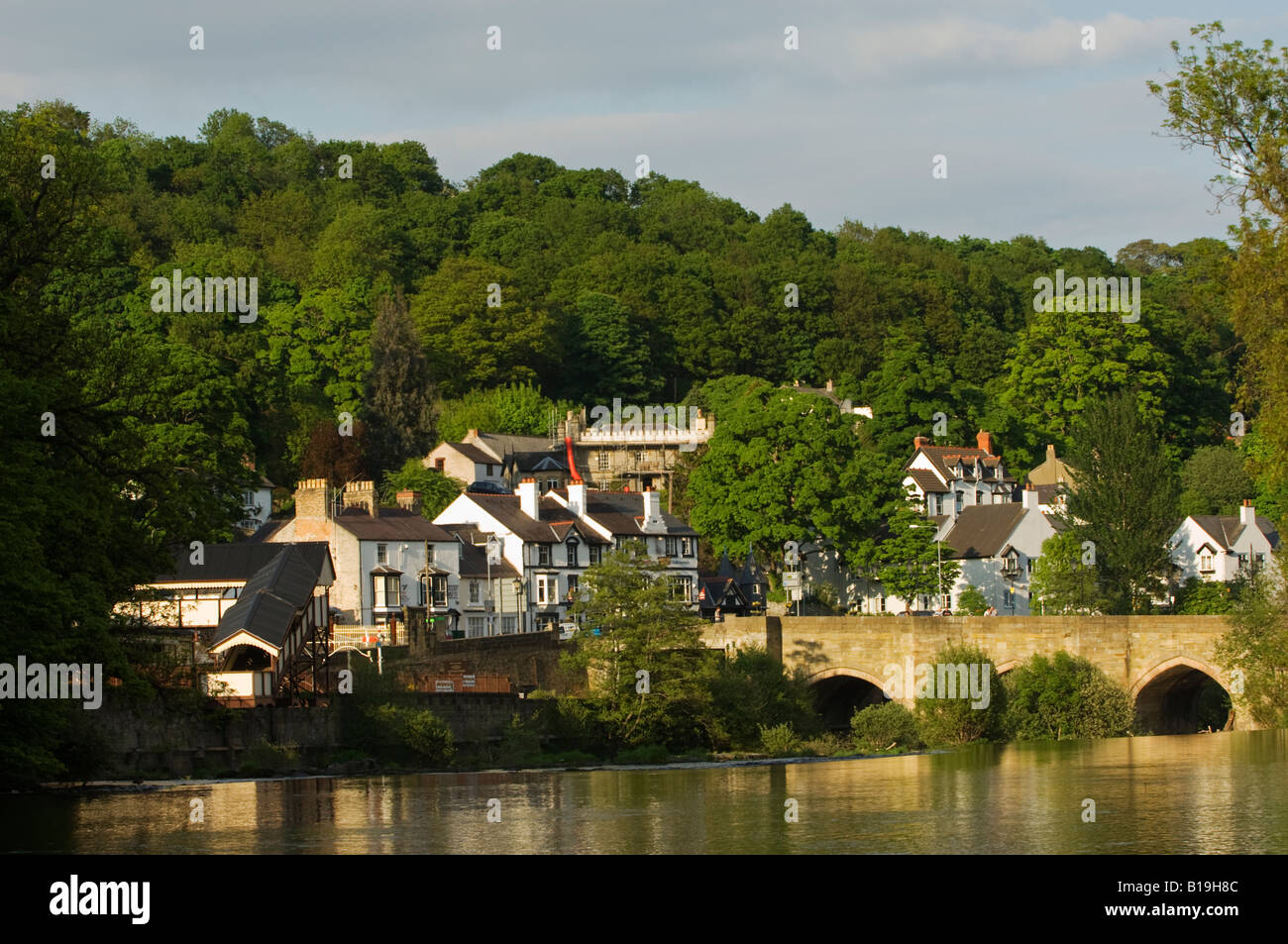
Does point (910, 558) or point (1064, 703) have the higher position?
point (910, 558)

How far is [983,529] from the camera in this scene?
87.3 m

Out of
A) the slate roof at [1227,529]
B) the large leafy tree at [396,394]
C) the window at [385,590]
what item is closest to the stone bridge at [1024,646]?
the window at [385,590]

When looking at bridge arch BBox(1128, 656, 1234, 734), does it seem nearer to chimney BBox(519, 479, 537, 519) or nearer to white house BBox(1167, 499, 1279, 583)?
white house BBox(1167, 499, 1279, 583)

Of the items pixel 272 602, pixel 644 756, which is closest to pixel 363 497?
pixel 644 756

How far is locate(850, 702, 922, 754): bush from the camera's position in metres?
60.3

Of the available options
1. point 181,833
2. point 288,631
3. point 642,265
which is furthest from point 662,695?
point 642,265

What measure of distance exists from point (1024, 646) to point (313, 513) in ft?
84.3

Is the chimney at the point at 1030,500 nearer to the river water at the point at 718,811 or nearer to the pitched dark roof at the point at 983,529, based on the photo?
the pitched dark roof at the point at 983,529

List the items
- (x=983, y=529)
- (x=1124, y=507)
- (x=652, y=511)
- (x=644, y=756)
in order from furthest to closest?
(x=983, y=529) → (x=652, y=511) → (x=1124, y=507) → (x=644, y=756)

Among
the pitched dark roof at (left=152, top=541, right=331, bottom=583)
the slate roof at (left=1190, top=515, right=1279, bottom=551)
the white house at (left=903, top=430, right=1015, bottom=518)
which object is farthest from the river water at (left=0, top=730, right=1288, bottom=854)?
the white house at (left=903, top=430, right=1015, bottom=518)

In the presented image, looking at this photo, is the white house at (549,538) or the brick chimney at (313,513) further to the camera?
the white house at (549,538)

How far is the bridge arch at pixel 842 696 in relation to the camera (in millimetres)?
68125

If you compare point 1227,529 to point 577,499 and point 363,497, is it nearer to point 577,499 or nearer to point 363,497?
point 577,499

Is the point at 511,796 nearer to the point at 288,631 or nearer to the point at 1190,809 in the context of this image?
the point at 288,631
